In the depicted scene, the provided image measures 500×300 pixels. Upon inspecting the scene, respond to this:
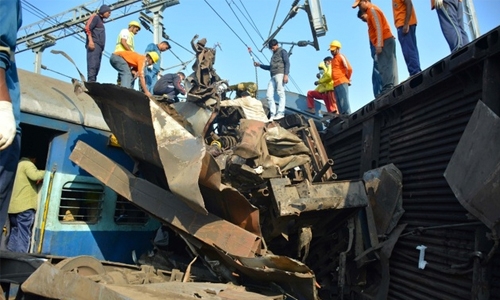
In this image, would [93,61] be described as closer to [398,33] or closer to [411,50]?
[398,33]

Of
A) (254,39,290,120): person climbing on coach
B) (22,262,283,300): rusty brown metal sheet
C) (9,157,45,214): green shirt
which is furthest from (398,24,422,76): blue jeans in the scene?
(9,157,45,214): green shirt

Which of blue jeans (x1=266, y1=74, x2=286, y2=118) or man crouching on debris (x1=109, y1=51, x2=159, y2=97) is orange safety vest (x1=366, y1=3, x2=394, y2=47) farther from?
man crouching on debris (x1=109, y1=51, x2=159, y2=97)

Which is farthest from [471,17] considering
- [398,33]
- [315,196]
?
[315,196]

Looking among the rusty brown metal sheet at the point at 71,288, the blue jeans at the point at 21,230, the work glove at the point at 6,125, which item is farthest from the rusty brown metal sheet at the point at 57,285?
the blue jeans at the point at 21,230

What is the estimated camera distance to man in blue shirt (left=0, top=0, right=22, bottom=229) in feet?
6.15

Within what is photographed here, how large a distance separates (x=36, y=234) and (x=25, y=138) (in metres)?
1.34

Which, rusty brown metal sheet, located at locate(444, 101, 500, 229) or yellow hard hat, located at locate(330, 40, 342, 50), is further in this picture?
yellow hard hat, located at locate(330, 40, 342, 50)

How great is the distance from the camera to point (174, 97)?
6.57m

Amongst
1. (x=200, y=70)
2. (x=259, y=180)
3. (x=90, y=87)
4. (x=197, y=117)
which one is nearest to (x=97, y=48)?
(x=200, y=70)

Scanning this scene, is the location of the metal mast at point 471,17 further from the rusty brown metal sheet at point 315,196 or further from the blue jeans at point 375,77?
the rusty brown metal sheet at point 315,196

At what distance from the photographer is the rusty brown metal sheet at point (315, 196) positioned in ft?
11.5

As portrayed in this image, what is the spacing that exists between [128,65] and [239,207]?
4136 mm

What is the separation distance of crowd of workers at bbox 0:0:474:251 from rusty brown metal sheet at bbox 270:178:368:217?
5.45 feet

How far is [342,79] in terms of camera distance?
23.7 feet
